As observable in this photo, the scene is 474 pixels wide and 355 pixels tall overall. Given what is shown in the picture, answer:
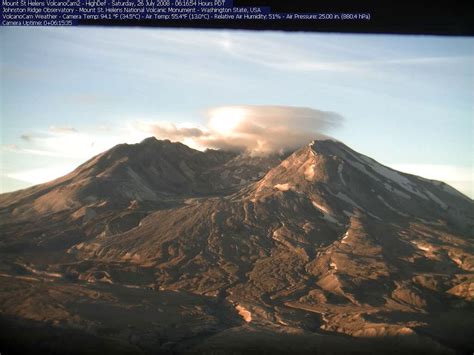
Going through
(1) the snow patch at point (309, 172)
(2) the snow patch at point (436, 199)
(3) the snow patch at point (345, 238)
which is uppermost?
(1) the snow patch at point (309, 172)

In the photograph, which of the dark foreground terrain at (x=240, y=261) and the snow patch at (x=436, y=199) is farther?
the snow patch at (x=436, y=199)

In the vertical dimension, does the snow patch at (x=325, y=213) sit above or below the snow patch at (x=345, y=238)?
above

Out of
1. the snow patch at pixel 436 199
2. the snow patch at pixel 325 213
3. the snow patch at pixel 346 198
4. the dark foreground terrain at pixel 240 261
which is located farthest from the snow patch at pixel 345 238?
the snow patch at pixel 436 199

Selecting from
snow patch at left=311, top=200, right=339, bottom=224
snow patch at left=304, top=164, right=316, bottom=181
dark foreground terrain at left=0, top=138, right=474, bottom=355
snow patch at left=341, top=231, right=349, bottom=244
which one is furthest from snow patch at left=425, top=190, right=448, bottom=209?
snow patch at left=341, top=231, right=349, bottom=244

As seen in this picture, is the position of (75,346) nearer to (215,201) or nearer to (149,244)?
(149,244)

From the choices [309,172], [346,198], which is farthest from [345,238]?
[309,172]

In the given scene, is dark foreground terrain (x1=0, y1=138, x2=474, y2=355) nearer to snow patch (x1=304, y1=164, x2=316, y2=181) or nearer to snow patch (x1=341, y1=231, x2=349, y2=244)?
snow patch (x1=304, y1=164, x2=316, y2=181)

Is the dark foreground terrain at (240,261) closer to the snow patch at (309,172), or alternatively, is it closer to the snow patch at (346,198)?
the snow patch at (309,172)

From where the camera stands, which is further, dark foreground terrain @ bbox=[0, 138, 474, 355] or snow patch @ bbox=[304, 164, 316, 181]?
snow patch @ bbox=[304, 164, 316, 181]

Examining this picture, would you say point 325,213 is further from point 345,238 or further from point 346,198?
point 346,198
